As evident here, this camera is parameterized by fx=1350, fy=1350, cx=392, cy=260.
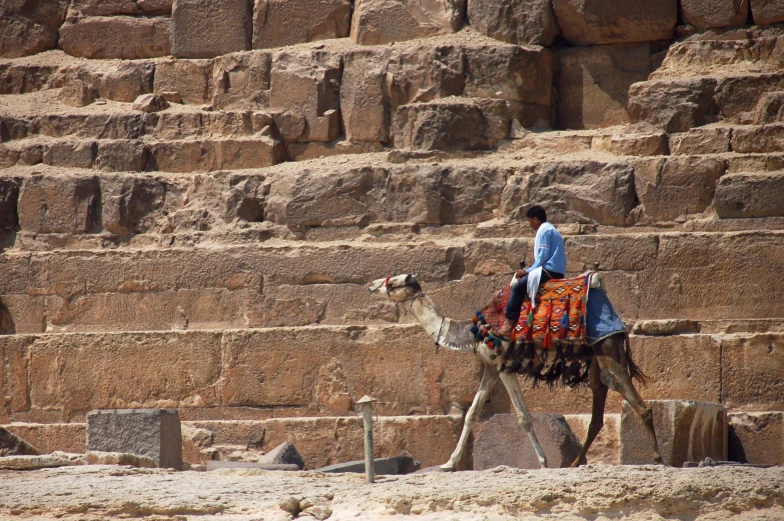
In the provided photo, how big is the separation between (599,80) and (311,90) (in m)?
3.18

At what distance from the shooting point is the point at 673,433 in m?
10.9

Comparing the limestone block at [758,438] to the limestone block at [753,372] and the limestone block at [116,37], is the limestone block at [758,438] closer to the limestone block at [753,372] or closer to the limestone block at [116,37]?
the limestone block at [753,372]

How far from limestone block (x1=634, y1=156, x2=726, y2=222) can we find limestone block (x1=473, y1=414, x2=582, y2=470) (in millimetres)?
2670

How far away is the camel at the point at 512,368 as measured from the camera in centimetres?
1063

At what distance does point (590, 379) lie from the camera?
10961 mm

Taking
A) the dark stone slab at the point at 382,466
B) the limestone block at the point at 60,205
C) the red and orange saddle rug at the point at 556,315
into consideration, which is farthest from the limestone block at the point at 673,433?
the limestone block at the point at 60,205

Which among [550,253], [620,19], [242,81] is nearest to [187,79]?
[242,81]

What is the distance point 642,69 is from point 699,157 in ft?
6.86

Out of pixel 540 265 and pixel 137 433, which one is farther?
pixel 137 433

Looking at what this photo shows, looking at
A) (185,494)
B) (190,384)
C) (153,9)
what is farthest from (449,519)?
(153,9)

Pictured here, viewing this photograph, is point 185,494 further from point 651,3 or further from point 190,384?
point 651,3

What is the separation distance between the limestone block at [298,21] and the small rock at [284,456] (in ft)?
17.9

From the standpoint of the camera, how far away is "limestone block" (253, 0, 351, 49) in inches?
616

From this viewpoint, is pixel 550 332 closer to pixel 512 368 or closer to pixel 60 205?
pixel 512 368
